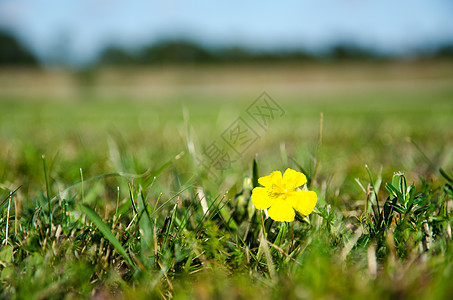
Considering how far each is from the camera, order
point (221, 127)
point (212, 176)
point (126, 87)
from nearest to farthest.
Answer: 1. point (212, 176)
2. point (221, 127)
3. point (126, 87)

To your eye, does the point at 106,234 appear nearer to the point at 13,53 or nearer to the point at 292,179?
the point at 292,179

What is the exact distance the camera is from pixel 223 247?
0.86 metres

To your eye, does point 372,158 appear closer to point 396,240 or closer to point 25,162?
point 396,240

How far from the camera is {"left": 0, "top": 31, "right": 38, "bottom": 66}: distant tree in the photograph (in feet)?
142

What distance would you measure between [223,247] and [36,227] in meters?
0.42

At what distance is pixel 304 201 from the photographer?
0.78 m

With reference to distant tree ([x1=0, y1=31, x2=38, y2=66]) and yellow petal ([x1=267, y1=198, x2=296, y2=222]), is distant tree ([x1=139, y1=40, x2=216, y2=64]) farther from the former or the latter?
yellow petal ([x1=267, y1=198, x2=296, y2=222])

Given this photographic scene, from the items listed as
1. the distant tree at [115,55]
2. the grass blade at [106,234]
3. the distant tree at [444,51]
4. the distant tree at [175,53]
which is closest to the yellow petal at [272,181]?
the grass blade at [106,234]

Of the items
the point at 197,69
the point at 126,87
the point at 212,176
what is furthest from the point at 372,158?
the point at 197,69

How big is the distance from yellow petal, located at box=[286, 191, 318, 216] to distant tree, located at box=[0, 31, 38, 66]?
47304 mm

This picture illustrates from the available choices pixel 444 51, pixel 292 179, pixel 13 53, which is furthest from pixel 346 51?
pixel 292 179

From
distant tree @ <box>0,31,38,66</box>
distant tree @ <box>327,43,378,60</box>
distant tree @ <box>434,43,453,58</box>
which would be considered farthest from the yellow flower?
distant tree @ <box>327,43,378,60</box>

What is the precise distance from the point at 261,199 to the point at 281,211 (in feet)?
0.16

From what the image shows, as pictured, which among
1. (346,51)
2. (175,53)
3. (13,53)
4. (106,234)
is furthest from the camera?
(175,53)
